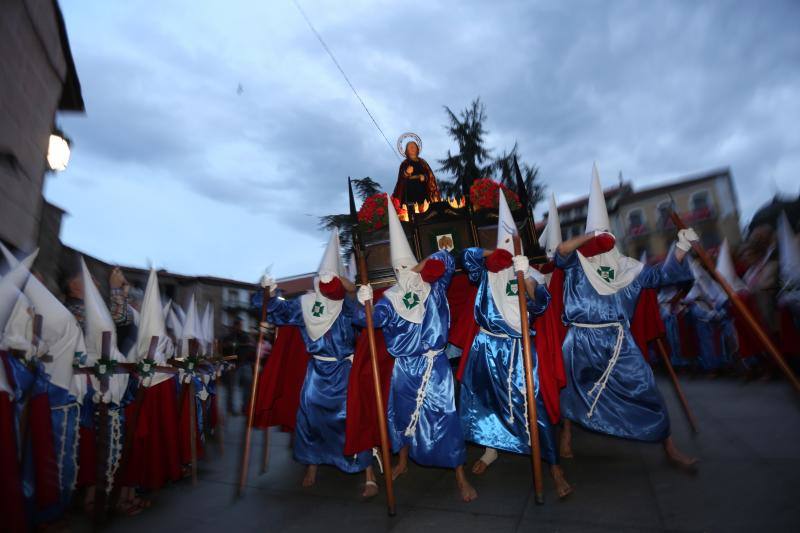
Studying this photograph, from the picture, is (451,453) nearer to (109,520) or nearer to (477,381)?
(477,381)

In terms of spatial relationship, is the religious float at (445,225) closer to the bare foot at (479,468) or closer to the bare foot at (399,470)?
the bare foot at (399,470)

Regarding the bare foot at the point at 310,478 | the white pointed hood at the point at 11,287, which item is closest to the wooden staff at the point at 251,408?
the bare foot at the point at 310,478

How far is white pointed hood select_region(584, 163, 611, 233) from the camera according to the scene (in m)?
3.80

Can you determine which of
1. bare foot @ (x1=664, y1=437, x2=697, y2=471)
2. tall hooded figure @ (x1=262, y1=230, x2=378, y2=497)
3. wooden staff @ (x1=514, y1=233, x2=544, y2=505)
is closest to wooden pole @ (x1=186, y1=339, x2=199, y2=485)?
tall hooded figure @ (x1=262, y1=230, x2=378, y2=497)

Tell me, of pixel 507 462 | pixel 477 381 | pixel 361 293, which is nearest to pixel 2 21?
pixel 361 293

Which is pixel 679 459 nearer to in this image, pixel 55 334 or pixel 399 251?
pixel 399 251

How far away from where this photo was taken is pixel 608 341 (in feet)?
11.8

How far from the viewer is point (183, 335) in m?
5.41

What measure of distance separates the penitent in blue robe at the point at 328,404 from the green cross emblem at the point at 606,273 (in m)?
2.38

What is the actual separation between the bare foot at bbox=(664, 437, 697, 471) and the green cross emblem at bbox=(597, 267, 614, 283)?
4.58ft

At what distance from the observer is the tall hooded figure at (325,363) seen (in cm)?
371

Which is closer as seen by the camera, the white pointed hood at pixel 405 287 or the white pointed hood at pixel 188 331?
the white pointed hood at pixel 405 287

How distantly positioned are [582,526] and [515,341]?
1449 millimetres

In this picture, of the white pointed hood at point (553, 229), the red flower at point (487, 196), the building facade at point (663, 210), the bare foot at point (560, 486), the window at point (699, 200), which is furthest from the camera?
the window at point (699, 200)
